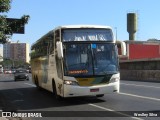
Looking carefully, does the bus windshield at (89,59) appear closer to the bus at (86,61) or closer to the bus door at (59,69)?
the bus at (86,61)

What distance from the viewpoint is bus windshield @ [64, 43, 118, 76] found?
1609cm

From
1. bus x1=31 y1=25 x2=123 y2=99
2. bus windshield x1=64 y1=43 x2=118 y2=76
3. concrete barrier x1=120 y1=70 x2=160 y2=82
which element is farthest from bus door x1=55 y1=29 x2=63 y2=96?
concrete barrier x1=120 y1=70 x2=160 y2=82

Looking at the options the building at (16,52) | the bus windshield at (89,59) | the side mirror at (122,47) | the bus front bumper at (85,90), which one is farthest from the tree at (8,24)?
the building at (16,52)

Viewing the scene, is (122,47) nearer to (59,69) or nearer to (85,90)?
(85,90)

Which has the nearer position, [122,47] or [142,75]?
[122,47]

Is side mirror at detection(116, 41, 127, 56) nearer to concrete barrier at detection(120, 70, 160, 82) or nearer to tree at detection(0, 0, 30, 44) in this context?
tree at detection(0, 0, 30, 44)

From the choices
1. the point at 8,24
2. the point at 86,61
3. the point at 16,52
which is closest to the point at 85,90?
the point at 86,61

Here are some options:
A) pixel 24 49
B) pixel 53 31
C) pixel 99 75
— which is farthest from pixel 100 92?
pixel 24 49

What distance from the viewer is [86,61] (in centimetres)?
1625

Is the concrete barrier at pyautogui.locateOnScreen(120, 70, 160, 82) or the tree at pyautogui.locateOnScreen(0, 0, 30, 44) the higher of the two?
the tree at pyautogui.locateOnScreen(0, 0, 30, 44)

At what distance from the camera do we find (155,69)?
39906 mm

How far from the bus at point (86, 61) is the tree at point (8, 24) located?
2170 mm

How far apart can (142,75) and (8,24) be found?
2369 cm

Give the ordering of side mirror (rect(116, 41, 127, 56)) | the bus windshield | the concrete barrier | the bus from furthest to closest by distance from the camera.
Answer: the concrete barrier < side mirror (rect(116, 41, 127, 56)) < the bus windshield < the bus
